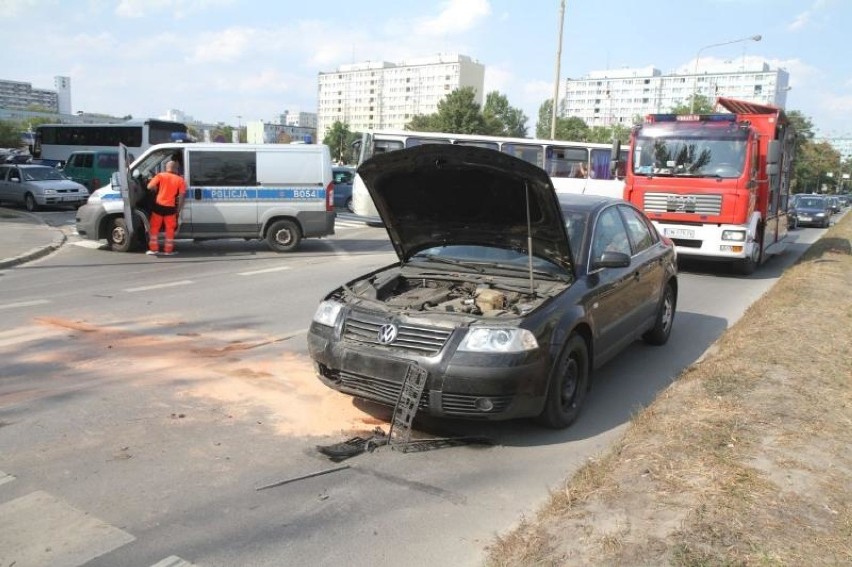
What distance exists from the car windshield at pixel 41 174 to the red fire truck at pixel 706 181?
2091 centimetres

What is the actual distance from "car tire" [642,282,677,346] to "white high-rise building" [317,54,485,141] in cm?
13017

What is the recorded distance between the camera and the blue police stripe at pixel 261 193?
1380 centimetres

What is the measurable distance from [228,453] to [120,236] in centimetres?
1117

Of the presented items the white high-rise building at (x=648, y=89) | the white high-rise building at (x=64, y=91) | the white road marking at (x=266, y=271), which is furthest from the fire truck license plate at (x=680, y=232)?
the white high-rise building at (x=64, y=91)

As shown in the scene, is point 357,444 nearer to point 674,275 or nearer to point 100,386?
point 100,386

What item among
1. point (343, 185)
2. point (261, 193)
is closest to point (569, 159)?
point (343, 185)

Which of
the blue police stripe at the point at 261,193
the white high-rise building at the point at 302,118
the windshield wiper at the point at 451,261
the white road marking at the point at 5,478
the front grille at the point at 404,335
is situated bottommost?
the white road marking at the point at 5,478

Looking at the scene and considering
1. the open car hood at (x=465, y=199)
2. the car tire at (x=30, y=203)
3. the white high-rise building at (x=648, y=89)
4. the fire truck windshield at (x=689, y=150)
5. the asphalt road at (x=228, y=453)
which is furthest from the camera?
the white high-rise building at (x=648, y=89)

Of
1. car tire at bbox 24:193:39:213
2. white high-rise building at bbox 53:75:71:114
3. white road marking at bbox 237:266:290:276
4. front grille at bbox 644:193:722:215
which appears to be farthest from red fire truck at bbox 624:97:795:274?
white high-rise building at bbox 53:75:71:114

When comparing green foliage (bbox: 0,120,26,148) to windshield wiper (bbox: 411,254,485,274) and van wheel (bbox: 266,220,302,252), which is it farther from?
windshield wiper (bbox: 411,254,485,274)

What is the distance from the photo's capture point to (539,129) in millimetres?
114250

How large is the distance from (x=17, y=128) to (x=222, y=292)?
101 m

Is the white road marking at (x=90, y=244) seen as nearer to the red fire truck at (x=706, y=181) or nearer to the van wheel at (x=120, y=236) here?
the van wheel at (x=120, y=236)

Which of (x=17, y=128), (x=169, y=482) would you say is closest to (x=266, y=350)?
(x=169, y=482)
